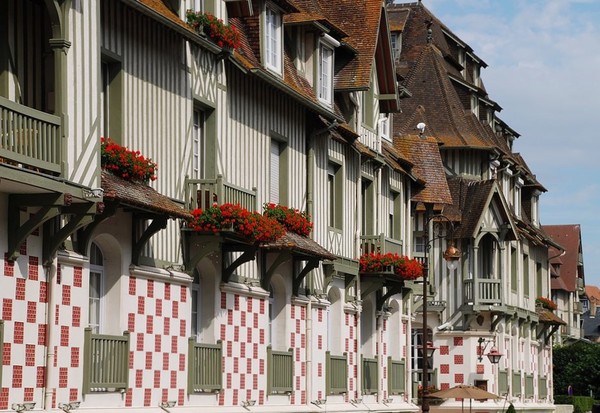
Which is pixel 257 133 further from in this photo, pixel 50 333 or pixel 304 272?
pixel 50 333

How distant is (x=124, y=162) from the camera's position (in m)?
21.2

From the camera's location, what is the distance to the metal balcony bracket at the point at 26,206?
18.5m

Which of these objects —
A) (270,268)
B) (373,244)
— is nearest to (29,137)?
(270,268)

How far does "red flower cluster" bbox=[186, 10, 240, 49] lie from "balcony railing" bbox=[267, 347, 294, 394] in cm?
650

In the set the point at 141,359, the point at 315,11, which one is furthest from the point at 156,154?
the point at 315,11

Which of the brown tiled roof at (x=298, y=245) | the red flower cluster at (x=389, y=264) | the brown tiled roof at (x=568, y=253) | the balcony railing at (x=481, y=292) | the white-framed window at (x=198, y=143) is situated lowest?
the brown tiled roof at (x=298, y=245)

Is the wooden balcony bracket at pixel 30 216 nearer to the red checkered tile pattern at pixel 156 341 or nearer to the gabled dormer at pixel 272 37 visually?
the red checkered tile pattern at pixel 156 341

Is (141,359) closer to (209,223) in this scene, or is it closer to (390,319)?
(209,223)

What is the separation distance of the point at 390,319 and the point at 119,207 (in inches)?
756

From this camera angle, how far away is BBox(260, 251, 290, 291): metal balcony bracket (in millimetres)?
28172

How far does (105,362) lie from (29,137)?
4845 mm

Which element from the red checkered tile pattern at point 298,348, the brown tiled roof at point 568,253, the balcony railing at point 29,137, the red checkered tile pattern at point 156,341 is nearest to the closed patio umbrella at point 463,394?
the red checkered tile pattern at point 298,348

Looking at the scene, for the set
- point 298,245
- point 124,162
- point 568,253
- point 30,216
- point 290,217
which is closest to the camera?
point 30,216

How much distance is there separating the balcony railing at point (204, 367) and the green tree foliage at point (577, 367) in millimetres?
64069
